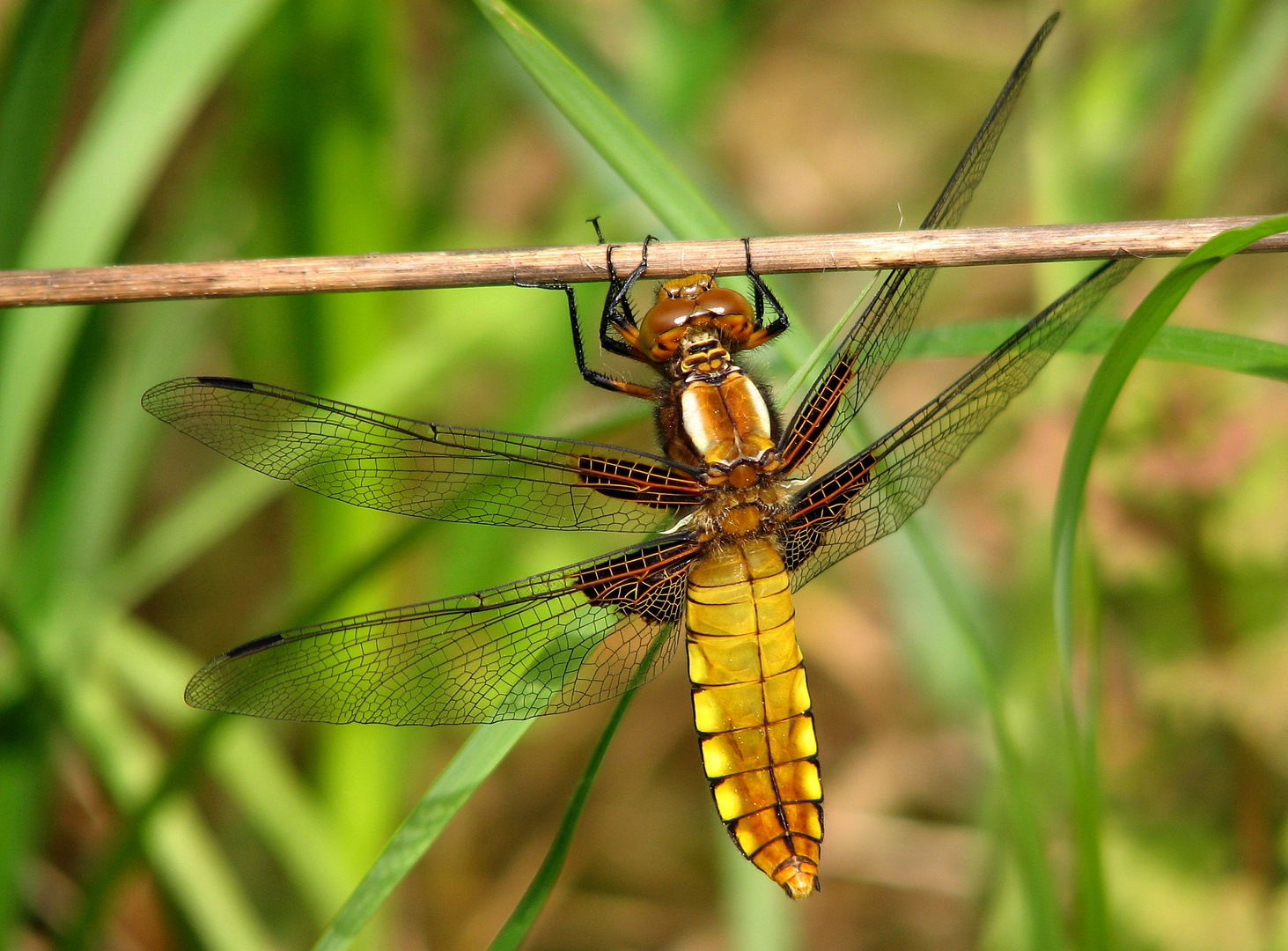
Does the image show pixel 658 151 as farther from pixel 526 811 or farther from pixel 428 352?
pixel 526 811

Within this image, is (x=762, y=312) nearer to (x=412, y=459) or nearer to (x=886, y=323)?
(x=886, y=323)

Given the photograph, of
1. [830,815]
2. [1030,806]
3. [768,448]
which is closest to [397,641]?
[768,448]


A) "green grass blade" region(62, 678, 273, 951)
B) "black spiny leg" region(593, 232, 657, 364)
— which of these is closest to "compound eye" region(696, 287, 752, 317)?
"black spiny leg" region(593, 232, 657, 364)

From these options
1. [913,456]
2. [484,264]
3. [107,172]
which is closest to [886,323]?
[913,456]

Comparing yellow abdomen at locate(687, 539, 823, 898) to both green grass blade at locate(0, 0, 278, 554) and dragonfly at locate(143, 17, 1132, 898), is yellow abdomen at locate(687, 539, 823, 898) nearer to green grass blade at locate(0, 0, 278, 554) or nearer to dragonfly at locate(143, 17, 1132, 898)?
dragonfly at locate(143, 17, 1132, 898)

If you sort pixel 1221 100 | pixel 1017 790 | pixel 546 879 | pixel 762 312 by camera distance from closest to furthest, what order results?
pixel 546 879 < pixel 1017 790 < pixel 762 312 < pixel 1221 100

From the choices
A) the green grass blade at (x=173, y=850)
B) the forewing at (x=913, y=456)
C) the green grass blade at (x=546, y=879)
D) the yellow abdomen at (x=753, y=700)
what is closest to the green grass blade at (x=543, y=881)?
the green grass blade at (x=546, y=879)

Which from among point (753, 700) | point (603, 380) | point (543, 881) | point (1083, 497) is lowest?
point (543, 881)
